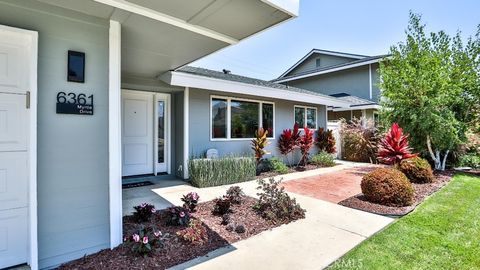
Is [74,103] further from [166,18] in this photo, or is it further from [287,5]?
[287,5]

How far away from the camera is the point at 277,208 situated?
4500 millimetres

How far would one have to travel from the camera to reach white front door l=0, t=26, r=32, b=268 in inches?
102

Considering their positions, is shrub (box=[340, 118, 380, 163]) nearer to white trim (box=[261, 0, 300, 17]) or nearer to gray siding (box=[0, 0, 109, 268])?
white trim (box=[261, 0, 300, 17])

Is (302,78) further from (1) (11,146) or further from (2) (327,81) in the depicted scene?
(1) (11,146)

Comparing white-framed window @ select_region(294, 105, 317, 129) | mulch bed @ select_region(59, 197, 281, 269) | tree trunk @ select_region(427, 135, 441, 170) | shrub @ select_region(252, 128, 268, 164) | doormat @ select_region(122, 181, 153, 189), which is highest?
white-framed window @ select_region(294, 105, 317, 129)

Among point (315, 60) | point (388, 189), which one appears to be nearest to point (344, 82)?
point (315, 60)

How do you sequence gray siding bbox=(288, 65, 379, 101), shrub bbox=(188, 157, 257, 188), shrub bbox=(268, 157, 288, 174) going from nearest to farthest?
shrub bbox=(188, 157, 257, 188), shrub bbox=(268, 157, 288, 174), gray siding bbox=(288, 65, 379, 101)

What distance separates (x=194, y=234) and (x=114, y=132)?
1.72 meters

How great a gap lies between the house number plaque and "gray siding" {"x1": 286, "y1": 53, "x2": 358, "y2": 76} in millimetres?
17708

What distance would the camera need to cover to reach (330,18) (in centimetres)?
1129

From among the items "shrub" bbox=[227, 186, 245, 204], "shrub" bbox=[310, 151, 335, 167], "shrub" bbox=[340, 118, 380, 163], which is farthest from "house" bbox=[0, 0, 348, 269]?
"shrub" bbox=[340, 118, 380, 163]

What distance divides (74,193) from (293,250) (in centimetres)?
279

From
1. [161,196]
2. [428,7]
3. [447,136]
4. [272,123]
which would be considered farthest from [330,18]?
[161,196]

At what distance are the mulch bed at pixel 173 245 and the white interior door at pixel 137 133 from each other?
333 cm
